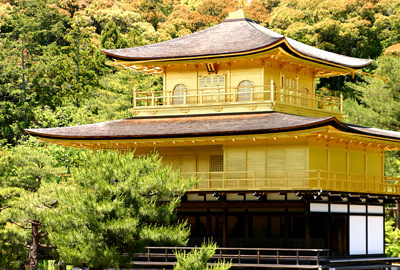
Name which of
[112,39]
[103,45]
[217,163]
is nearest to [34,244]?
[217,163]

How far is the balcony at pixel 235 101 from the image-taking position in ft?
123

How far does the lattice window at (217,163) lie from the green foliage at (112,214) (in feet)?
23.4

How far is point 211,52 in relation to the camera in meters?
38.8

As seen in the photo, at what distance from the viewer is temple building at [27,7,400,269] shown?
114 feet

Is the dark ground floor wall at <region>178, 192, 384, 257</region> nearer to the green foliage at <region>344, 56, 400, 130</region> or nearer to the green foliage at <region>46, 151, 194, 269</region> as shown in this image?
the green foliage at <region>46, 151, 194, 269</region>

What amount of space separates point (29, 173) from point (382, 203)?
18.1 m

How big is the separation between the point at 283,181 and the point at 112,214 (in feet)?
30.3

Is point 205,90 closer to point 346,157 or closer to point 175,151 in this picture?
point 175,151

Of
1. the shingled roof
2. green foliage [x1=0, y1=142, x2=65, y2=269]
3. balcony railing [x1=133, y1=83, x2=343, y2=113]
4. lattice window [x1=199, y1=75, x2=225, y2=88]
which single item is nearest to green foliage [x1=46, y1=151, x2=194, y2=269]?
green foliage [x1=0, y1=142, x2=65, y2=269]

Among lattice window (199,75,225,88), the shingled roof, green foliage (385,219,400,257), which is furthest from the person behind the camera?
green foliage (385,219,400,257)

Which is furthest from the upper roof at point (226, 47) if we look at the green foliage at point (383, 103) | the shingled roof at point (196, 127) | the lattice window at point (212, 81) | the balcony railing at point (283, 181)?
the green foliage at point (383, 103)

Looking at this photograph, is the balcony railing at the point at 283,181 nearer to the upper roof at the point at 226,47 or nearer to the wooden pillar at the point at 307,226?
the wooden pillar at the point at 307,226

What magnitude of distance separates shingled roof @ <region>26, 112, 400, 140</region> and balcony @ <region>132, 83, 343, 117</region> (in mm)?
468

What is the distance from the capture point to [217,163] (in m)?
37.5
